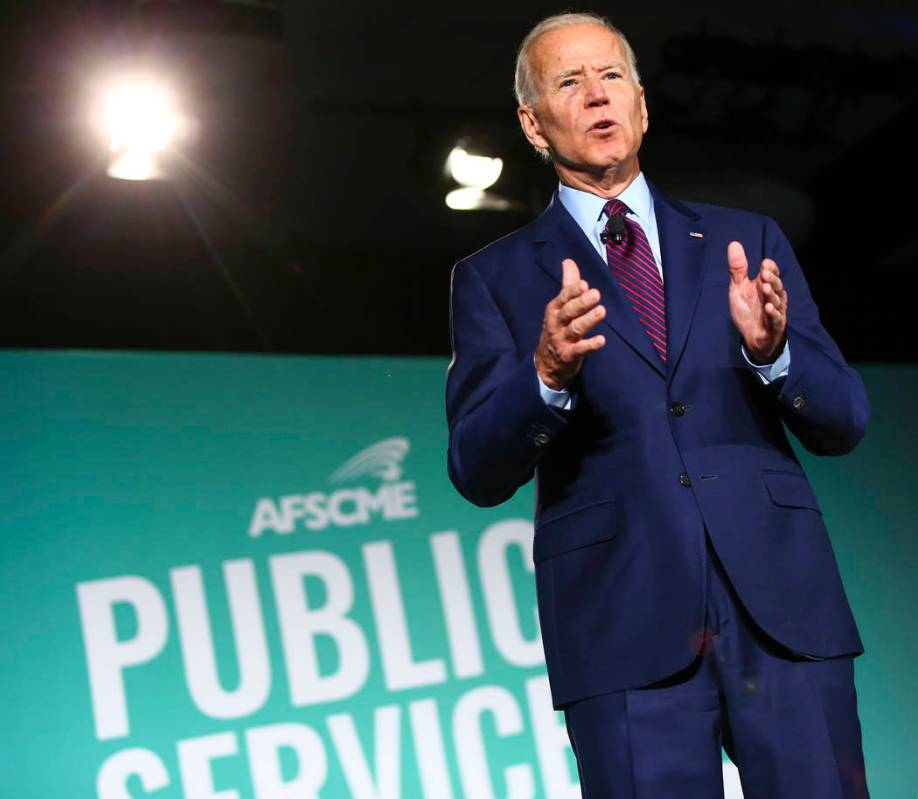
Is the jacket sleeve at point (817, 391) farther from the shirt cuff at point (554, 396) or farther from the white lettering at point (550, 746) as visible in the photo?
the white lettering at point (550, 746)

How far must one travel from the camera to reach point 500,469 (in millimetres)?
1554

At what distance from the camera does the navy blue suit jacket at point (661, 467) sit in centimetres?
149

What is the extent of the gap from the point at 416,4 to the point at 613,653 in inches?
131

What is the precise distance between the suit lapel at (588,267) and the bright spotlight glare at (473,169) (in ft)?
10.2

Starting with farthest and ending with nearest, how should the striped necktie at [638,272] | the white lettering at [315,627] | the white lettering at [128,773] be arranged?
the white lettering at [315,627] < the white lettering at [128,773] < the striped necktie at [638,272]

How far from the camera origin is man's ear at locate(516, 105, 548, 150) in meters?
1.84

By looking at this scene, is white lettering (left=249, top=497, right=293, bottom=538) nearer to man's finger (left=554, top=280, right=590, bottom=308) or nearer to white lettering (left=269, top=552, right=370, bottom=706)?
white lettering (left=269, top=552, right=370, bottom=706)

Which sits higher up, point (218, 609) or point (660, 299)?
point (660, 299)

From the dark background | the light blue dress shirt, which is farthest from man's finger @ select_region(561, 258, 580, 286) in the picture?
the dark background

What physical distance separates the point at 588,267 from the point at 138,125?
3.11 metres

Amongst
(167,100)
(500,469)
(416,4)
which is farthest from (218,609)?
(500,469)

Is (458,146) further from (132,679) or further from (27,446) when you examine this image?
(132,679)

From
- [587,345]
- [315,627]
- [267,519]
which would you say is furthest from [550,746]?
[587,345]

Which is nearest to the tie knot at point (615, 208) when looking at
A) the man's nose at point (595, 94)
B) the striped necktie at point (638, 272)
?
the striped necktie at point (638, 272)
